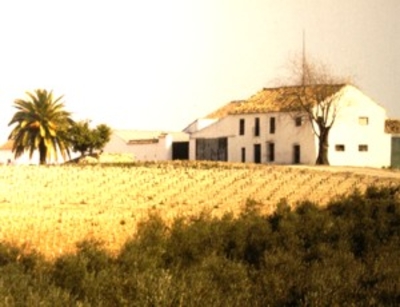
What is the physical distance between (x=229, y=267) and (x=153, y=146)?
213 feet

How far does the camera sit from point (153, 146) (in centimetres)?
7944

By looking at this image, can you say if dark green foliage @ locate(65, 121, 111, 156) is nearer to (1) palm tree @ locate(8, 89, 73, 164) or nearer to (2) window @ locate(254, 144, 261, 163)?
(1) palm tree @ locate(8, 89, 73, 164)

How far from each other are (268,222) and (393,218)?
4.99 m

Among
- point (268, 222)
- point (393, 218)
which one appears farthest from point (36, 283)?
point (393, 218)

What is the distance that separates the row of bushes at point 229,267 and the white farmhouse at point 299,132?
127 feet

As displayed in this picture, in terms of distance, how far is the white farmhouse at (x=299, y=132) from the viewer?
6178 centimetres

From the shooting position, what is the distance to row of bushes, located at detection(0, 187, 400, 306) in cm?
1180

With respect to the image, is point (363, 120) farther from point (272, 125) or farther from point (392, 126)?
point (272, 125)

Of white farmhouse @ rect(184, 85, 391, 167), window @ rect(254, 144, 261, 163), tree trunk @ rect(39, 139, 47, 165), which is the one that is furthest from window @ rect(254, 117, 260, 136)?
tree trunk @ rect(39, 139, 47, 165)

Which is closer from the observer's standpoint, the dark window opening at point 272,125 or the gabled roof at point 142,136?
the dark window opening at point 272,125

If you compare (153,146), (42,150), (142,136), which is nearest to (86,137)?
(153,146)

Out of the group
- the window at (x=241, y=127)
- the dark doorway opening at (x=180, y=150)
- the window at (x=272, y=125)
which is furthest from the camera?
the dark doorway opening at (x=180, y=150)

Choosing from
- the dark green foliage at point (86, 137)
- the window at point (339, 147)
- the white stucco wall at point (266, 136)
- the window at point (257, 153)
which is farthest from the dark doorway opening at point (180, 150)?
the window at point (339, 147)

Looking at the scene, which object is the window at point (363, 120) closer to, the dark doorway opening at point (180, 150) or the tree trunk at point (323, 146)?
the tree trunk at point (323, 146)
